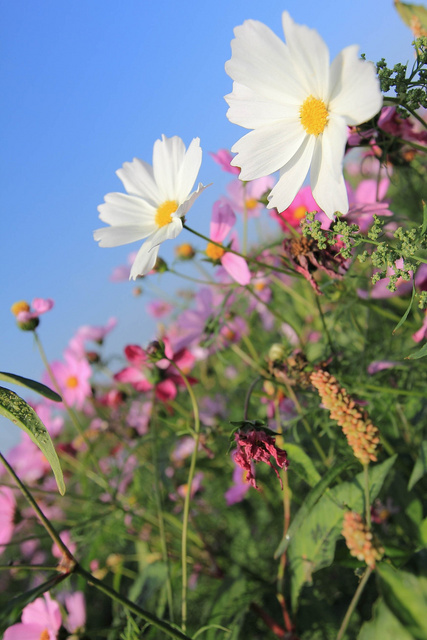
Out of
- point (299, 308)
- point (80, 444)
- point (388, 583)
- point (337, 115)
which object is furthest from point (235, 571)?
point (299, 308)

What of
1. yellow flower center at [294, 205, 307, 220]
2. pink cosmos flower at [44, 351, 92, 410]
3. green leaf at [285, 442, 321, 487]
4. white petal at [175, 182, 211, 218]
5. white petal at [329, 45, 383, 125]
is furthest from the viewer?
pink cosmos flower at [44, 351, 92, 410]

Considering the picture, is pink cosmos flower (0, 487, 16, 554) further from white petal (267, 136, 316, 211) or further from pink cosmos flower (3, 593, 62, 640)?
white petal (267, 136, 316, 211)

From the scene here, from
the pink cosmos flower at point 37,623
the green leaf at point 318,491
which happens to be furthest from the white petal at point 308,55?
the pink cosmos flower at point 37,623

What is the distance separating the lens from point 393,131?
1.82ft

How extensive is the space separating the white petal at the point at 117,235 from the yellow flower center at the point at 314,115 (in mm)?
201

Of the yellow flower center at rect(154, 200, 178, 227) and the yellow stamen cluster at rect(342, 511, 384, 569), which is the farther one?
the yellow flower center at rect(154, 200, 178, 227)

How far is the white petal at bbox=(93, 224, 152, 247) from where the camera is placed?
0.51m

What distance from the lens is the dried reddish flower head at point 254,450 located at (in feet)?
1.39

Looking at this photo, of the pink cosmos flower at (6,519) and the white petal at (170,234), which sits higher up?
the white petal at (170,234)

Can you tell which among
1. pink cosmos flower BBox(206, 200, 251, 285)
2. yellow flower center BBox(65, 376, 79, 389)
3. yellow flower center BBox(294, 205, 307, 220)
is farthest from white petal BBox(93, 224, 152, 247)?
yellow flower center BBox(65, 376, 79, 389)

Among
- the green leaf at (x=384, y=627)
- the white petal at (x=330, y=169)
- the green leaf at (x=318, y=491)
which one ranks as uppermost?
the white petal at (x=330, y=169)

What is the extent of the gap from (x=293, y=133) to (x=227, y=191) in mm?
505

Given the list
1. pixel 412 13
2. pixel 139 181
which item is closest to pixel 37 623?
pixel 139 181

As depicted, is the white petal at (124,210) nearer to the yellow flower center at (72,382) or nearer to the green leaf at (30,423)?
the green leaf at (30,423)
